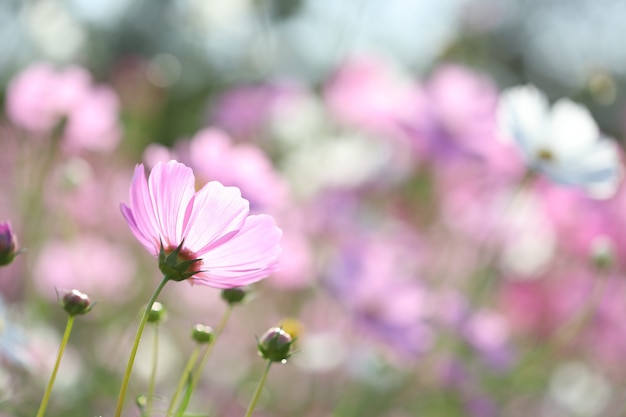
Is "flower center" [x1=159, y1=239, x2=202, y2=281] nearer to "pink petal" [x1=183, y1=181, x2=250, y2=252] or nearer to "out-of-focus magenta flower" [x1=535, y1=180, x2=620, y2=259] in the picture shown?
"pink petal" [x1=183, y1=181, x2=250, y2=252]

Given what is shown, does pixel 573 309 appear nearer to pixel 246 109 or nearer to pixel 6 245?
pixel 246 109

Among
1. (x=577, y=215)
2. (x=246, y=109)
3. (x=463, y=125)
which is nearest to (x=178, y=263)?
(x=463, y=125)

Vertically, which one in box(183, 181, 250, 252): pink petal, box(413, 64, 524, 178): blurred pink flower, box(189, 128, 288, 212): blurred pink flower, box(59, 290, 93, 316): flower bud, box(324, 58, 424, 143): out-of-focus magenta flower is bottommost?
box(59, 290, 93, 316): flower bud

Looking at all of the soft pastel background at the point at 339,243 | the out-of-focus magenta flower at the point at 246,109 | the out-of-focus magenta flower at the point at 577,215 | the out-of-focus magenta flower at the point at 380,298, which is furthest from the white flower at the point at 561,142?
the out-of-focus magenta flower at the point at 246,109

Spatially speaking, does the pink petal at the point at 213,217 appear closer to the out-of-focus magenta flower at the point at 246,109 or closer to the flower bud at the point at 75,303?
the flower bud at the point at 75,303

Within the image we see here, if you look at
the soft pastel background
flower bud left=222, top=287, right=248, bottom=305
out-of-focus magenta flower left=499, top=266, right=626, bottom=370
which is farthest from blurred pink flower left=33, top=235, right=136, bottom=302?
flower bud left=222, top=287, right=248, bottom=305

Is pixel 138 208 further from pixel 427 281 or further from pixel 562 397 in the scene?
pixel 562 397
